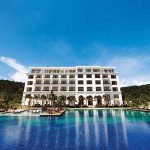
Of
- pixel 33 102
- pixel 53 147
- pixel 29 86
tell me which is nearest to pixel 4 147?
pixel 53 147

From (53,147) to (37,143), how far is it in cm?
186

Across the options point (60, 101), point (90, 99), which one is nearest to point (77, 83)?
point (90, 99)

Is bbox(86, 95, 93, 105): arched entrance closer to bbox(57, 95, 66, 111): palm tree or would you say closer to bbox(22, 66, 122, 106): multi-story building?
bbox(22, 66, 122, 106): multi-story building

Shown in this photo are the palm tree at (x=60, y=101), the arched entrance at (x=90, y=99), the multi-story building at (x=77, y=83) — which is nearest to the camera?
the palm tree at (x=60, y=101)

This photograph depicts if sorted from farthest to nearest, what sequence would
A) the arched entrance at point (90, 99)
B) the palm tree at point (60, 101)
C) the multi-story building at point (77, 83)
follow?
1. the multi-story building at point (77, 83)
2. the arched entrance at point (90, 99)
3. the palm tree at point (60, 101)

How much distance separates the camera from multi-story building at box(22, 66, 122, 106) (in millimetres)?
75375

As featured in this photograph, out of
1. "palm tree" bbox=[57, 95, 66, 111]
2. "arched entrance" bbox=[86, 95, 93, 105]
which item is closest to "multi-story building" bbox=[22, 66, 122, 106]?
"arched entrance" bbox=[86, 95, 93, 105]

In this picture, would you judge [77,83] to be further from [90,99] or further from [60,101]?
[60,101]

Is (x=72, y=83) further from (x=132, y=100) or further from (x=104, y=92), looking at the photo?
(x=132, y=100)

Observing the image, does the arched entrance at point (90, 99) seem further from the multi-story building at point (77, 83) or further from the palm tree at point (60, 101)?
the palm tree at point (60, 101)

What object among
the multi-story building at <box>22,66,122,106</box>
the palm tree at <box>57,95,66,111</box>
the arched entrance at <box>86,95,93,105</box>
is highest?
the multi-story building at <box>22,66,122,106</box>

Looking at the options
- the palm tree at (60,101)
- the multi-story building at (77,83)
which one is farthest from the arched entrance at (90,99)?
the palm tree at (60,101)

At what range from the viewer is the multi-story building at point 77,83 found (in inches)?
2968

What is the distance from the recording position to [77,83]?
78562 millimetres
